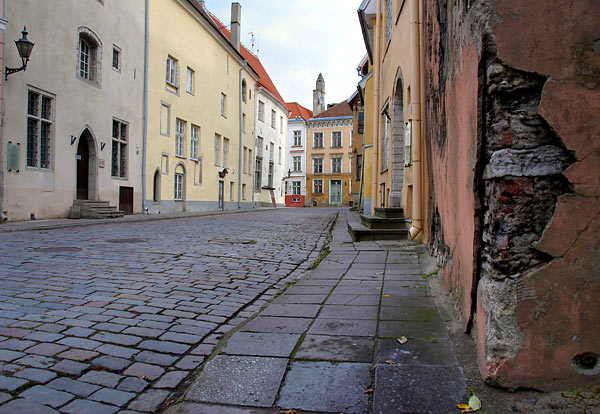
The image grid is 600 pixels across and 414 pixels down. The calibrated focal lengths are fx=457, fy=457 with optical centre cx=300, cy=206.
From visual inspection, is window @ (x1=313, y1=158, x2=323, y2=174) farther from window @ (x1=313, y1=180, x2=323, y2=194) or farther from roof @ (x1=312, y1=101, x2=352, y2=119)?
roof @ (x1=312, y1=101, x2=352, y2=119)

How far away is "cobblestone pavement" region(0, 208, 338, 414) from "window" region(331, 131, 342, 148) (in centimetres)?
4958

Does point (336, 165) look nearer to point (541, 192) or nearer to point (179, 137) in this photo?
point (179, 137)

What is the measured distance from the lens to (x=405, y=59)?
907 centimetres

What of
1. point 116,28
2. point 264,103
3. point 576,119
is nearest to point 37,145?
point 116,28

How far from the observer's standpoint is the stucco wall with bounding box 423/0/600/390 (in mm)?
2029

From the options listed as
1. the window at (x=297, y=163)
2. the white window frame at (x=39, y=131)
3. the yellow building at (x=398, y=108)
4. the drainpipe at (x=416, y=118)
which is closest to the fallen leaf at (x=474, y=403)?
the yellow building at (x=398, y=108)

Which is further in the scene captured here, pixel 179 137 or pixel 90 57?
pixel 179 137

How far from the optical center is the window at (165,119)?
2227cm

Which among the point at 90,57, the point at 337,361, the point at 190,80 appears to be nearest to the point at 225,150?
the point at 190,80

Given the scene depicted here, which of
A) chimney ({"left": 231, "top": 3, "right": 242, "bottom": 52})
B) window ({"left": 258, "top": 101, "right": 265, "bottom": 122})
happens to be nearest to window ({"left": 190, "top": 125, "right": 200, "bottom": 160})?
chimney ({"left": 231, "top": 3, "right": 242, "bottom": 52})

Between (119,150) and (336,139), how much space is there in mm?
39499

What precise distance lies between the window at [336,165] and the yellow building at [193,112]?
22.0 meters

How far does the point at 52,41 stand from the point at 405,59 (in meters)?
11.5

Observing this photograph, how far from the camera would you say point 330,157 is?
56.3m
